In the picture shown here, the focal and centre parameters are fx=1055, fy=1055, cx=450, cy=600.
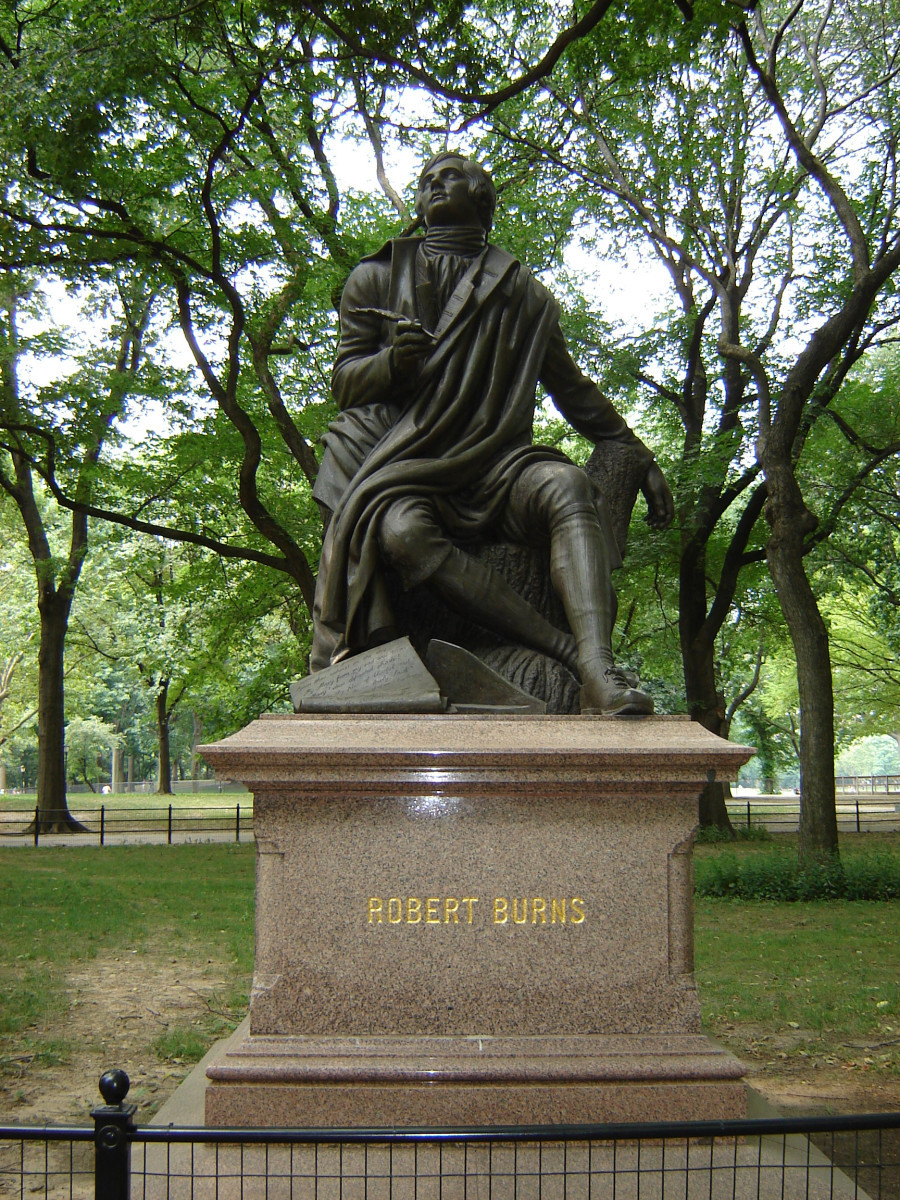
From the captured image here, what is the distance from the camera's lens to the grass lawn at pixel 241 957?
21.0 feet

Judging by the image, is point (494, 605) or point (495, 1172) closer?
point (495, 1172)

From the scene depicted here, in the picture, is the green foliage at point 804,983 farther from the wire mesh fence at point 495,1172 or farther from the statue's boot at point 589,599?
the statue's boot at point 589,599

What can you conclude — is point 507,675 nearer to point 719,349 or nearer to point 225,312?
point 719,349

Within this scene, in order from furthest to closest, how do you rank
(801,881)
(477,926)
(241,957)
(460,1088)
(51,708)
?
(51,708) → (801,881) → (241,957) → (477,926) → (460,1088)

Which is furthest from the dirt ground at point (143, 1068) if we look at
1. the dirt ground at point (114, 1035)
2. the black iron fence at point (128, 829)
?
the black iron fence at point (128, 829)

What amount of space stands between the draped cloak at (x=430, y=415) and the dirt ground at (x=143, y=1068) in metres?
2.59

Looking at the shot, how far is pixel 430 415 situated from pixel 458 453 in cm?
22

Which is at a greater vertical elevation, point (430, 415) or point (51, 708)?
point (430, 415)

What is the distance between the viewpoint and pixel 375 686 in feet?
13.4

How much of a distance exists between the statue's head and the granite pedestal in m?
2.75

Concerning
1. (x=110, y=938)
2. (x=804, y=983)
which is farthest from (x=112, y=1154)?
(x=110, y=938)

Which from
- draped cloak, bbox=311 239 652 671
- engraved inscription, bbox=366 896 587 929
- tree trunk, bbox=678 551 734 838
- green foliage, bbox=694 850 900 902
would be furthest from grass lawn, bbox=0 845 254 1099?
tree trunk, bbox=678 551 734 838

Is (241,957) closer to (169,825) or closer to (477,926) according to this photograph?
(477,926)

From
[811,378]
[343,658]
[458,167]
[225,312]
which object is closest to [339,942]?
[343,658]
